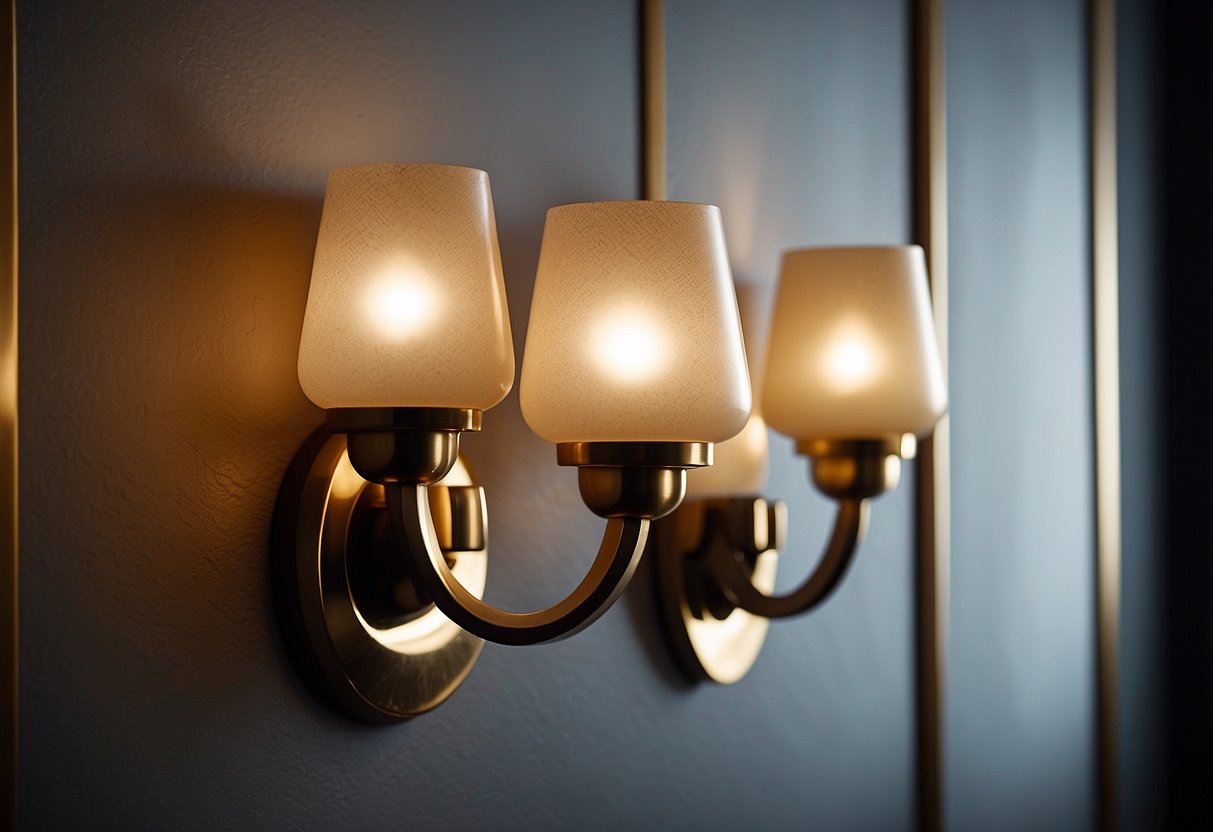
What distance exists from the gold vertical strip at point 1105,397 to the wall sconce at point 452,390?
2.07 ft

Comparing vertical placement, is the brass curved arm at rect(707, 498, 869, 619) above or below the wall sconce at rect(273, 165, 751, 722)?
below

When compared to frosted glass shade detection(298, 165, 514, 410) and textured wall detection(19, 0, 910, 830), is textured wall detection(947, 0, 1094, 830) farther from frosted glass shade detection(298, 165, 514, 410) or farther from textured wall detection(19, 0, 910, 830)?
frosted glass shade detection(298, 165, 514, 410)

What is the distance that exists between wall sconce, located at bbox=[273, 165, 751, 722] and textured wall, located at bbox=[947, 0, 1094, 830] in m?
0.46

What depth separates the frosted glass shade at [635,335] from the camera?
50cm

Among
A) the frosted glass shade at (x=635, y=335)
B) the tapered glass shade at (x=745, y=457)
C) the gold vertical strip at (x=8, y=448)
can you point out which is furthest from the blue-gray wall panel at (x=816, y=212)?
the gold vertical strip at (x=8, y=448)

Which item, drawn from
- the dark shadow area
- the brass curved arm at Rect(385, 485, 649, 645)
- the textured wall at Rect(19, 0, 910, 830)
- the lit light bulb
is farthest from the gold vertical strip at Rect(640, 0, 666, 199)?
the dark shadow area

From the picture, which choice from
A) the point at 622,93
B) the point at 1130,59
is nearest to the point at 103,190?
the point at 622,93

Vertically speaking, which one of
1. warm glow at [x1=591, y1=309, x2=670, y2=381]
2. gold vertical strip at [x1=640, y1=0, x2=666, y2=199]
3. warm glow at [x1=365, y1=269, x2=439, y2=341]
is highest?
gold vertical strip at [x1=640, y1=0, x2=666, y2=199]

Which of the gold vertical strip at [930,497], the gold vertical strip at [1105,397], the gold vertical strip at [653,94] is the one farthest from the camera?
the gold vertical strip at [1105,397]

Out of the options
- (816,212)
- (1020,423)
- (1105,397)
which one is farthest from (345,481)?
(1105,397)

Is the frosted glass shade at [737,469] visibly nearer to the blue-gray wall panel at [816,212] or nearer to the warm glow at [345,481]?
the blue-gray wall panel at [816,212]

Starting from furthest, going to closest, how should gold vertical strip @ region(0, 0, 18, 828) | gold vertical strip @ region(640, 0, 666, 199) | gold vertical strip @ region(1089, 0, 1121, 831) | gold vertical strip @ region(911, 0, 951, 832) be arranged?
gold vertical strip @ region(1089, 0, 1121, 831) < gold vertical strip @ region(911, 0, 951, 832) < gold vertical strip @ region(640, 0, 666, 199) < gold vertical strip @ region(0, 0, 18, 828)

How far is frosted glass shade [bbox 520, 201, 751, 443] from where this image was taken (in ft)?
1.63

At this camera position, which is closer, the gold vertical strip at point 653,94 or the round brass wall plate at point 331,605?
the round brass wall plate at point 331,605
